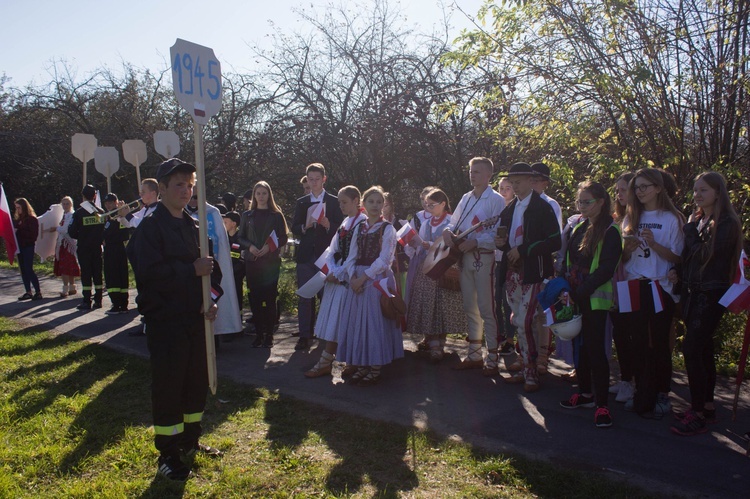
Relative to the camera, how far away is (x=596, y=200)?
525 cm

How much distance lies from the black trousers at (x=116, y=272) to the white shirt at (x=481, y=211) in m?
6.12

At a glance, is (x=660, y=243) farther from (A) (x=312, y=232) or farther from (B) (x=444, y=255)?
(A) (x=312, y=232)

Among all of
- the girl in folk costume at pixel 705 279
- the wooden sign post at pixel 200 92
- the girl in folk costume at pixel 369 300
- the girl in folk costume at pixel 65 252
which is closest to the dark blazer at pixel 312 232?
the girl in folk costume at pixel 369 300

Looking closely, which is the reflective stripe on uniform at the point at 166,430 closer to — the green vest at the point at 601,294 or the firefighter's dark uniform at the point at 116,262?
the green vest at the point at 601,294

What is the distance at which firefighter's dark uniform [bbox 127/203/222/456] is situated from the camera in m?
4.06

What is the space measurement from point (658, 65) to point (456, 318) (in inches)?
143

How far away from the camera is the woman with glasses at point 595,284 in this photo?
507 centimetres

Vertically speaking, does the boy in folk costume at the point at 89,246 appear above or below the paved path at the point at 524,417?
above

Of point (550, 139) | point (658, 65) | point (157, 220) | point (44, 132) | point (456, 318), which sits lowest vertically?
point (456, 318)

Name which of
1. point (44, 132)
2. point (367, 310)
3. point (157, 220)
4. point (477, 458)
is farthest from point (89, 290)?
point (44, 132)

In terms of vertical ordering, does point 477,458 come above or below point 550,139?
below

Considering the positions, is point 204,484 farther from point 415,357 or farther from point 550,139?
point 550,139

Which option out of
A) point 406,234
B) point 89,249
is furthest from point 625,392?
point 89,249

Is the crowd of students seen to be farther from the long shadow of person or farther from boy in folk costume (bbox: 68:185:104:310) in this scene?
boy in folk costume (bbox: 68:185:104:310)
